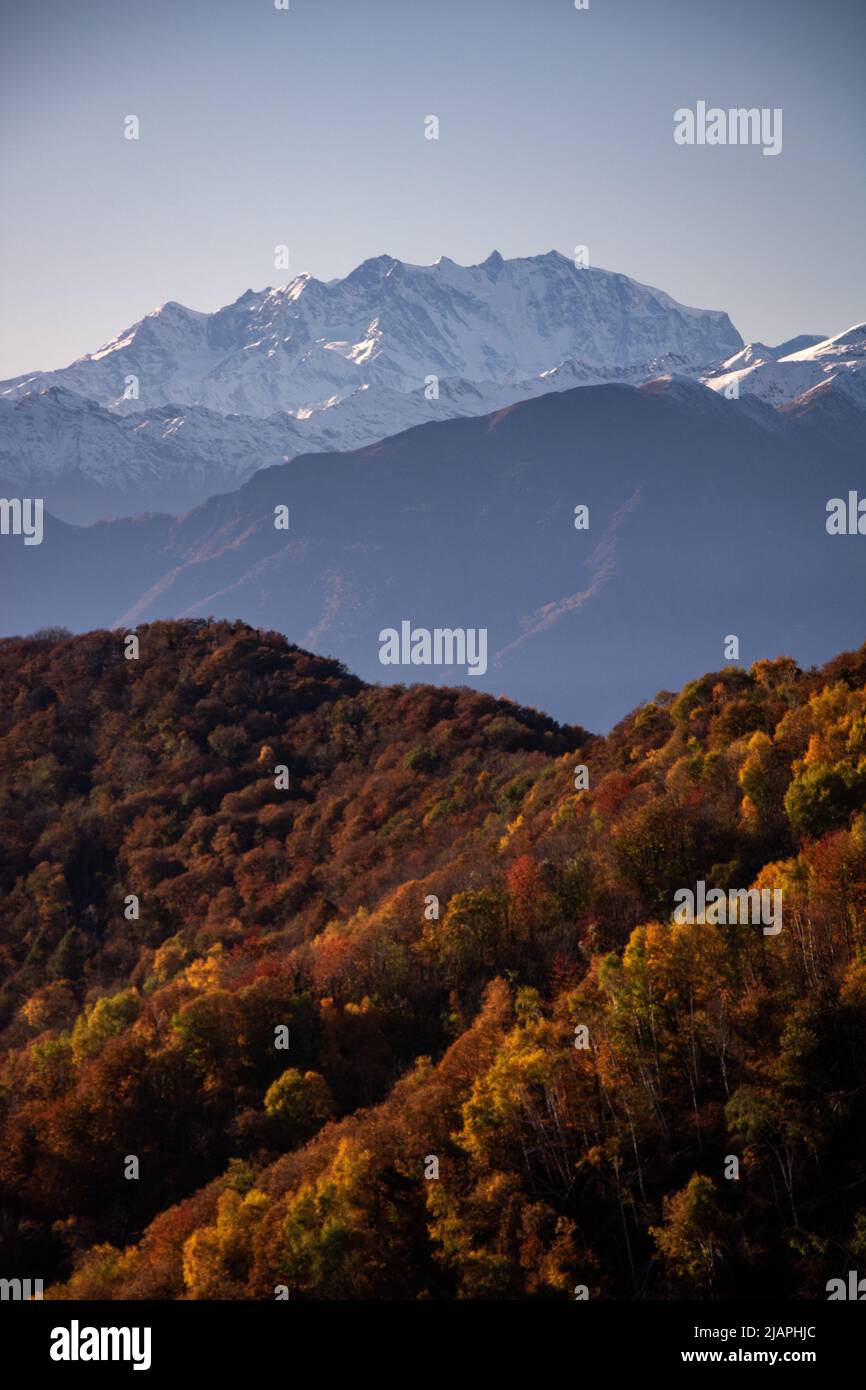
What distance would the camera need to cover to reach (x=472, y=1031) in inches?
2128

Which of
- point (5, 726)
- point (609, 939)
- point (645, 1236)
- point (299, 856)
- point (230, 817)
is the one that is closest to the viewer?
point (645, 1236)

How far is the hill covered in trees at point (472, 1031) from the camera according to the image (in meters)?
45.2

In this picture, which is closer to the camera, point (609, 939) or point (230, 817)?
point (609, 939)

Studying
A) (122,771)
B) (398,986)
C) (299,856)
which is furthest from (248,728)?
(398,986)

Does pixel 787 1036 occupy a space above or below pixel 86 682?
below

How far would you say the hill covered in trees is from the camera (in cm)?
4525

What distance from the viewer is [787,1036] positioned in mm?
46969
